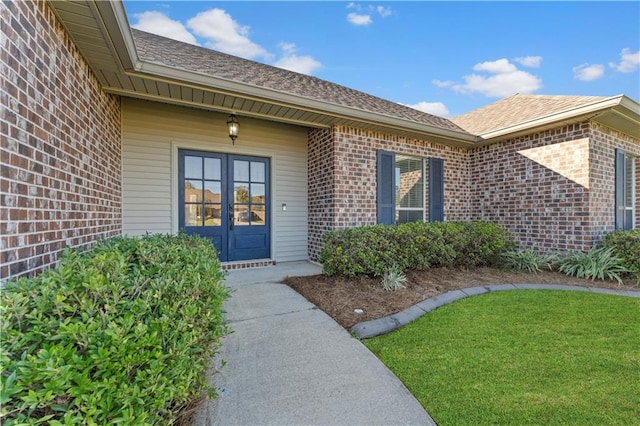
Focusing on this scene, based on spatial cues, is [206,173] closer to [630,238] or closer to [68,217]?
[68,217]

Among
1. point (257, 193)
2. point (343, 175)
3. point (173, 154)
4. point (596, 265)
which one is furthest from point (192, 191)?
point (596, 265)

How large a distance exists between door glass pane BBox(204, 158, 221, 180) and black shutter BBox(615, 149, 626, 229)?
336 inches

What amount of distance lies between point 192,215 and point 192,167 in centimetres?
90

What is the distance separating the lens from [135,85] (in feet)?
12.3

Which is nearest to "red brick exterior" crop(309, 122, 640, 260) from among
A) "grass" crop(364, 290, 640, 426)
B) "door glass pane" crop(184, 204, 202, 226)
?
"door glass pane" crop(184, 204, 202, 226)

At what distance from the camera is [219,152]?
18.1 ft

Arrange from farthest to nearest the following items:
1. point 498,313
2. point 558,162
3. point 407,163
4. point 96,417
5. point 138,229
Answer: point 407,163, point 558,162, point 138,229, point 498,313, point 96,417

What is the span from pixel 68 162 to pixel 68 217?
50 cm

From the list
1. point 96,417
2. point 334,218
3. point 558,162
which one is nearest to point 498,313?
point 334,218

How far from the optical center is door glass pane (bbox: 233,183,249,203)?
5.69m

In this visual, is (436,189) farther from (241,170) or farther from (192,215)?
(192,215)

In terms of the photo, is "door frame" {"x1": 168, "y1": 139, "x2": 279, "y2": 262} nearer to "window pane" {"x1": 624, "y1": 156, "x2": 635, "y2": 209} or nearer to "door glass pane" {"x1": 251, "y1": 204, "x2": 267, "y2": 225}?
"door glass pane" {"x1": 251, "y1": 204, "x2": 267, "y2": 225}

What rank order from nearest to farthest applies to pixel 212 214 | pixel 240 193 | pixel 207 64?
pixel 207 64 < pixel 212 214 < pixel 240 193

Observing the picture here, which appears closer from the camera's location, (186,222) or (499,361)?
(499,361)
